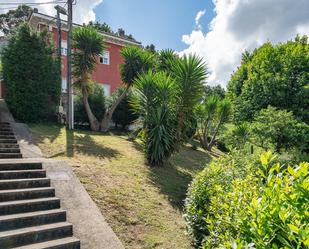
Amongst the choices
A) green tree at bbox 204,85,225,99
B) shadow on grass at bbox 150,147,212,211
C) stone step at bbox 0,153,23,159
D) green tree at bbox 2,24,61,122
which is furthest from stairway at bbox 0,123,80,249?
green tree at bbox 204,85,225,99

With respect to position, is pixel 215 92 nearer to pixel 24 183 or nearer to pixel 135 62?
pixel 135 62

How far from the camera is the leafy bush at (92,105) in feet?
44.5

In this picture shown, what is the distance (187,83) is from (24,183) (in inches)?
210

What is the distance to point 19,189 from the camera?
15.9 feet

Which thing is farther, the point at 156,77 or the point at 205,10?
the point at 205,10

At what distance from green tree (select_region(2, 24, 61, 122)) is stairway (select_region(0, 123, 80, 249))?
621cm

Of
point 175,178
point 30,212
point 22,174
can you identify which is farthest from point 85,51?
point 30,212

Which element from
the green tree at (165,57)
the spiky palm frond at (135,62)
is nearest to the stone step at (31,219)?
the green tree at (165,57)

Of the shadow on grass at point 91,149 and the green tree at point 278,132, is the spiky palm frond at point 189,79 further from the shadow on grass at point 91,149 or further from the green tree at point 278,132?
the green tree at point 278,132

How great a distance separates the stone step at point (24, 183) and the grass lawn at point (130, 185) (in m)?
0.86

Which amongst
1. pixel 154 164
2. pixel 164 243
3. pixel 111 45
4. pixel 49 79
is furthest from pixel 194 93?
pixel 111 45

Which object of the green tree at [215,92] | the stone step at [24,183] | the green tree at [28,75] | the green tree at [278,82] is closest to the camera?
the stone step at [24,183]

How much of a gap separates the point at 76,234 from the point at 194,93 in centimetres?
552

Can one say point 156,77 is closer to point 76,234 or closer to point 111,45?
point 76,234
